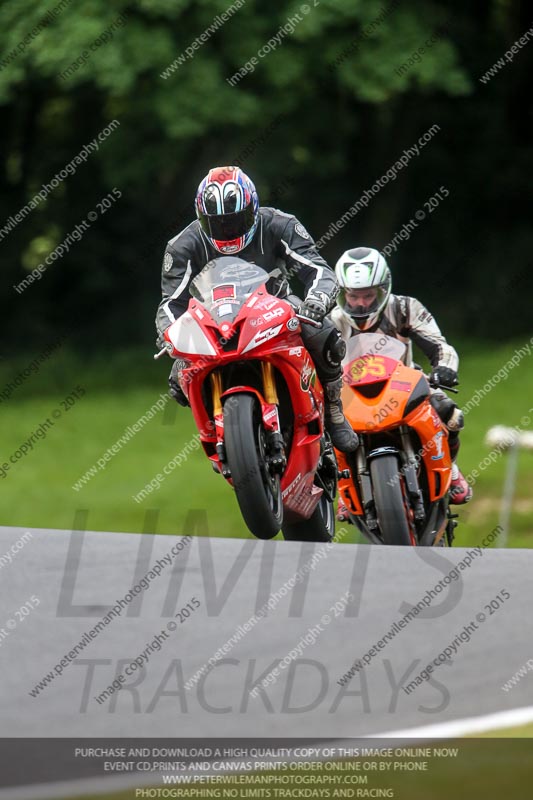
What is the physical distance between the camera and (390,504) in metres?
7.84

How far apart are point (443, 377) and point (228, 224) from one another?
77.5 inches

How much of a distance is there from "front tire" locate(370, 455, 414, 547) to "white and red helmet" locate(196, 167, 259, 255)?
1676 mm

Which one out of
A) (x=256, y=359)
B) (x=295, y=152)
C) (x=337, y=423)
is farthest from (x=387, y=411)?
(x=295, y=152)

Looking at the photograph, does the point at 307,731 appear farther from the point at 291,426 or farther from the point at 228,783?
the point at 291,426

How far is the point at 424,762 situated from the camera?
5059 millimetres

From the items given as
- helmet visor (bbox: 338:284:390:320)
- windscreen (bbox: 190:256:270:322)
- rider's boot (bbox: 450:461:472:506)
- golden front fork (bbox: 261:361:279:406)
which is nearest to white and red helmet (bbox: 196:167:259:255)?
windscreen (bbox: 190:256:270:322)

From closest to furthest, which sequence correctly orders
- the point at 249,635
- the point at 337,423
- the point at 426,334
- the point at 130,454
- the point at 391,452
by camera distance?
the point at 249,635 < the point at 337,423 < the point at 391,452 < the point at 426,334 < the point at 130,454

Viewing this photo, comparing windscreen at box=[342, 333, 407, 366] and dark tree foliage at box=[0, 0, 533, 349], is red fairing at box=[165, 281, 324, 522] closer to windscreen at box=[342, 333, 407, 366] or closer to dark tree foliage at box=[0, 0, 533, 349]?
windscreen at box=[342, 333, 407, 366]

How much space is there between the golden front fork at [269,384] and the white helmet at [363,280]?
1.39 meters

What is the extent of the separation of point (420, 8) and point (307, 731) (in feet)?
62.1

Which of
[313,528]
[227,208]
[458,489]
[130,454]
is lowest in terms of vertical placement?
[130,454]

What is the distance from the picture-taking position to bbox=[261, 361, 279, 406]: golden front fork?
6980 mm

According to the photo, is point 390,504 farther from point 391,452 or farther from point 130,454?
point 130,454

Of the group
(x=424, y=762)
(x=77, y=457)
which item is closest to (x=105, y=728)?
(x=424, y=762)
